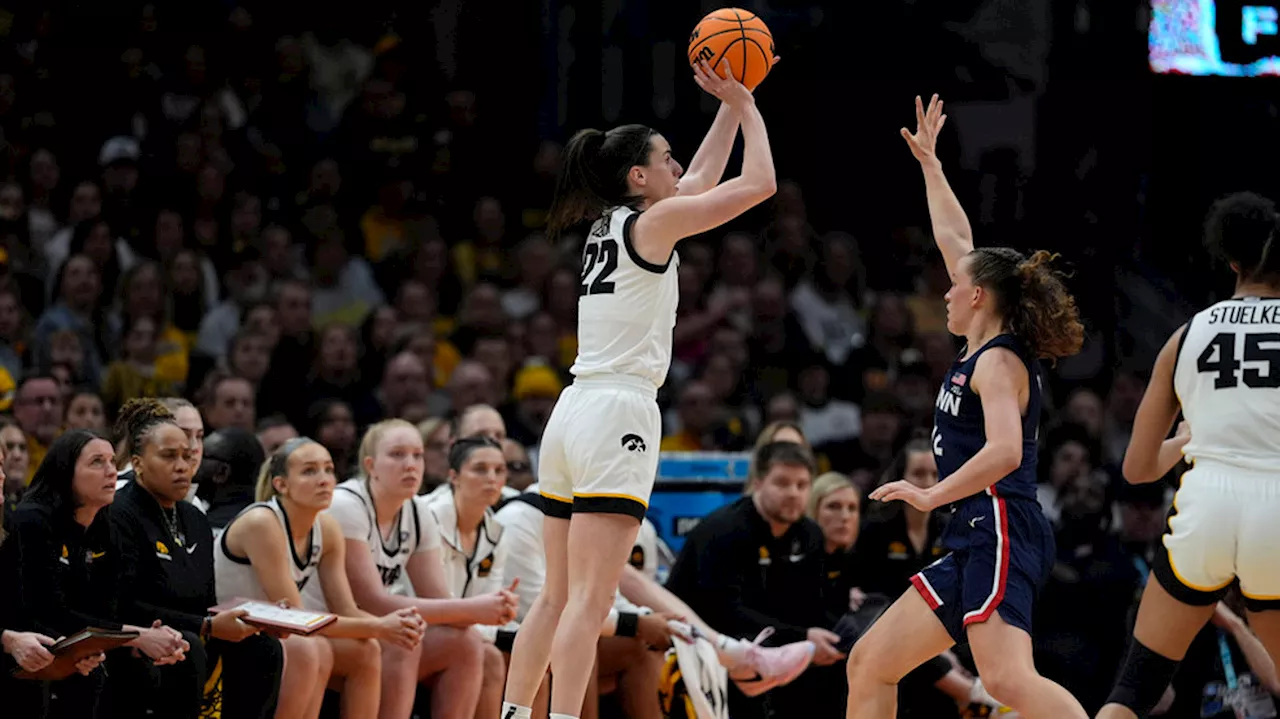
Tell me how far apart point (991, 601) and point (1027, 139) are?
8.57 m

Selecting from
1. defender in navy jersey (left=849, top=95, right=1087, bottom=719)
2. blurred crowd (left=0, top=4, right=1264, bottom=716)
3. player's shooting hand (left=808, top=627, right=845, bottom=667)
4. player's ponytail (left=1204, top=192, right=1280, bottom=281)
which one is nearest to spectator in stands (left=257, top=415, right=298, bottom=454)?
blurred crowd (left=0, top=4, right=1264, bottom=716)

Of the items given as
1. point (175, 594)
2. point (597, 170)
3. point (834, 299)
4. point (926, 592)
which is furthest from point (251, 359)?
point (926, 592)

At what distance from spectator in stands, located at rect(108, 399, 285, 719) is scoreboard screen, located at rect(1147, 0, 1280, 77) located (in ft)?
24.6

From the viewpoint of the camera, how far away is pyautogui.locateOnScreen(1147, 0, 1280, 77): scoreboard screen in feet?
36.4

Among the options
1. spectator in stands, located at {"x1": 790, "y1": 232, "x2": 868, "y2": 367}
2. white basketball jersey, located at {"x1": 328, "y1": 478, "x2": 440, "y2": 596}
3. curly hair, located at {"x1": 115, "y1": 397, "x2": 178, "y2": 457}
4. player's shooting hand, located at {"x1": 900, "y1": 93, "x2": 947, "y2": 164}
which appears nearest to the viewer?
player's shooting hand, located at {"x1": 900, "y1": 93, "x2": 947, "y2": 164}

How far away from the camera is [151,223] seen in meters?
11.3

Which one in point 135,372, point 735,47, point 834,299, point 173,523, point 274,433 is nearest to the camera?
→ point 735,47

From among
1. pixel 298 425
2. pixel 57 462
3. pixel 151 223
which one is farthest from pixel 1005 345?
pixel 151 223

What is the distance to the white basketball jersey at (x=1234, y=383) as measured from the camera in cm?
552

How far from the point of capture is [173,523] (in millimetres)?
6641

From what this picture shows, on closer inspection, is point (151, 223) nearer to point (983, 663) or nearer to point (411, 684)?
point (411, 684)

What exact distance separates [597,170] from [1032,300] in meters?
1.54

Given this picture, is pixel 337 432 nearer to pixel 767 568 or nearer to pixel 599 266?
pixel 767 568

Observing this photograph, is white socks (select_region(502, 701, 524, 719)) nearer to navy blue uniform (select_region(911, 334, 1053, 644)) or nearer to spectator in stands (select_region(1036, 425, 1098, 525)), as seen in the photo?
navy blue uniform (select_region(911, 334, 1053, 644))
